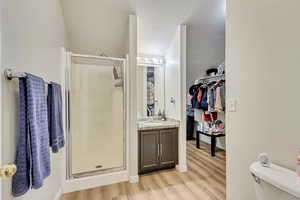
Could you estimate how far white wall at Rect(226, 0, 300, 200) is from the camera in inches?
38.7

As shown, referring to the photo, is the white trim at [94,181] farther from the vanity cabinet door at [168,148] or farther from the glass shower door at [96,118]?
the vanity cabinet door at [168,148]

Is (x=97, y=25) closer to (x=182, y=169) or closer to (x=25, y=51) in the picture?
(x=25, y=51)

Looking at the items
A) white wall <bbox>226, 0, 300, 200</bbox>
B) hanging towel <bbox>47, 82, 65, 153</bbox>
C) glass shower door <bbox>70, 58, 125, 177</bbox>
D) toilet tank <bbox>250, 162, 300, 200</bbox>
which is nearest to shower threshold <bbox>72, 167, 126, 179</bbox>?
glass shower door <bbox>70, 58, 125, 177</bbox>

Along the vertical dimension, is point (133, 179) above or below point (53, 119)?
below

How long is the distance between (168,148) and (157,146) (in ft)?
0.71

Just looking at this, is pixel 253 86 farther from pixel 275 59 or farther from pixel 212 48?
pixel 212 48

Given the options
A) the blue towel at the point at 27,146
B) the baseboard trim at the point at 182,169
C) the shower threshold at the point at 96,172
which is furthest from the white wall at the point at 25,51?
the baseboard trim at the point at 182,169

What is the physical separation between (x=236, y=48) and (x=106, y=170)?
91.9 inches

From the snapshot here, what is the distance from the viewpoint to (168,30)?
280 cm

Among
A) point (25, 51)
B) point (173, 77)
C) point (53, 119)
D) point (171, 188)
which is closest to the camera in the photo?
point (25, 51)

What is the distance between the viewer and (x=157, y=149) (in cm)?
264

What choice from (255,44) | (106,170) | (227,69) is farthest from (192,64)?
(106,170)

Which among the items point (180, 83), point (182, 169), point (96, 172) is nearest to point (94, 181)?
point (96, 172)

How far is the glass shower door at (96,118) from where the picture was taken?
2221 millimetres
